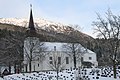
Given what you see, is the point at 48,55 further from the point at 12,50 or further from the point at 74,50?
the point at 12,50

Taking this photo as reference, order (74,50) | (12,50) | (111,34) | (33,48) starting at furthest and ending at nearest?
(74,50) → (12,50) → (33,48) → (111,34)

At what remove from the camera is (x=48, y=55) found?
73.8m

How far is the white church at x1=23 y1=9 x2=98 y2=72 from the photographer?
6569 cm

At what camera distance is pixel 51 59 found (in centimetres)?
7375

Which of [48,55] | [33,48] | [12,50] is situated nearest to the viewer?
[33,48]

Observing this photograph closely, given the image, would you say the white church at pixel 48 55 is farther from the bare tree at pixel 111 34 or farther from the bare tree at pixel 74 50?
the bare tree at pixel 111 34

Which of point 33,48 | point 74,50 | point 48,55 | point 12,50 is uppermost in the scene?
Answer: point 33,48

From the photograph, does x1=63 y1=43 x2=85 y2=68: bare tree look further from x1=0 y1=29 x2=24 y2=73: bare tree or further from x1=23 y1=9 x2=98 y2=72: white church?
x1=0 y1=29 x2=24 y2=73: bare tree

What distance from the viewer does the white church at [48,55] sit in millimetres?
65688

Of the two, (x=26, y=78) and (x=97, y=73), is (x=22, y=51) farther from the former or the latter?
(x=97, y=73)

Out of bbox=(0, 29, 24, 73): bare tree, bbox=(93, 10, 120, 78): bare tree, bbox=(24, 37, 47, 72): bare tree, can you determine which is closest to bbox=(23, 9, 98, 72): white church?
bbox=(24, 37, 47, 72): bare tree

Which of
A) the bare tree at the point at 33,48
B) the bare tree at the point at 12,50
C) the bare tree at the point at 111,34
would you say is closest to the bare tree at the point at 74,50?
the bare tree at the point at 33,48

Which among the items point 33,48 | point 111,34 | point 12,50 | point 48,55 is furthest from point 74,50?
point 111,34

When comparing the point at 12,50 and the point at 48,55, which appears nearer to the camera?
the point at 12,50
